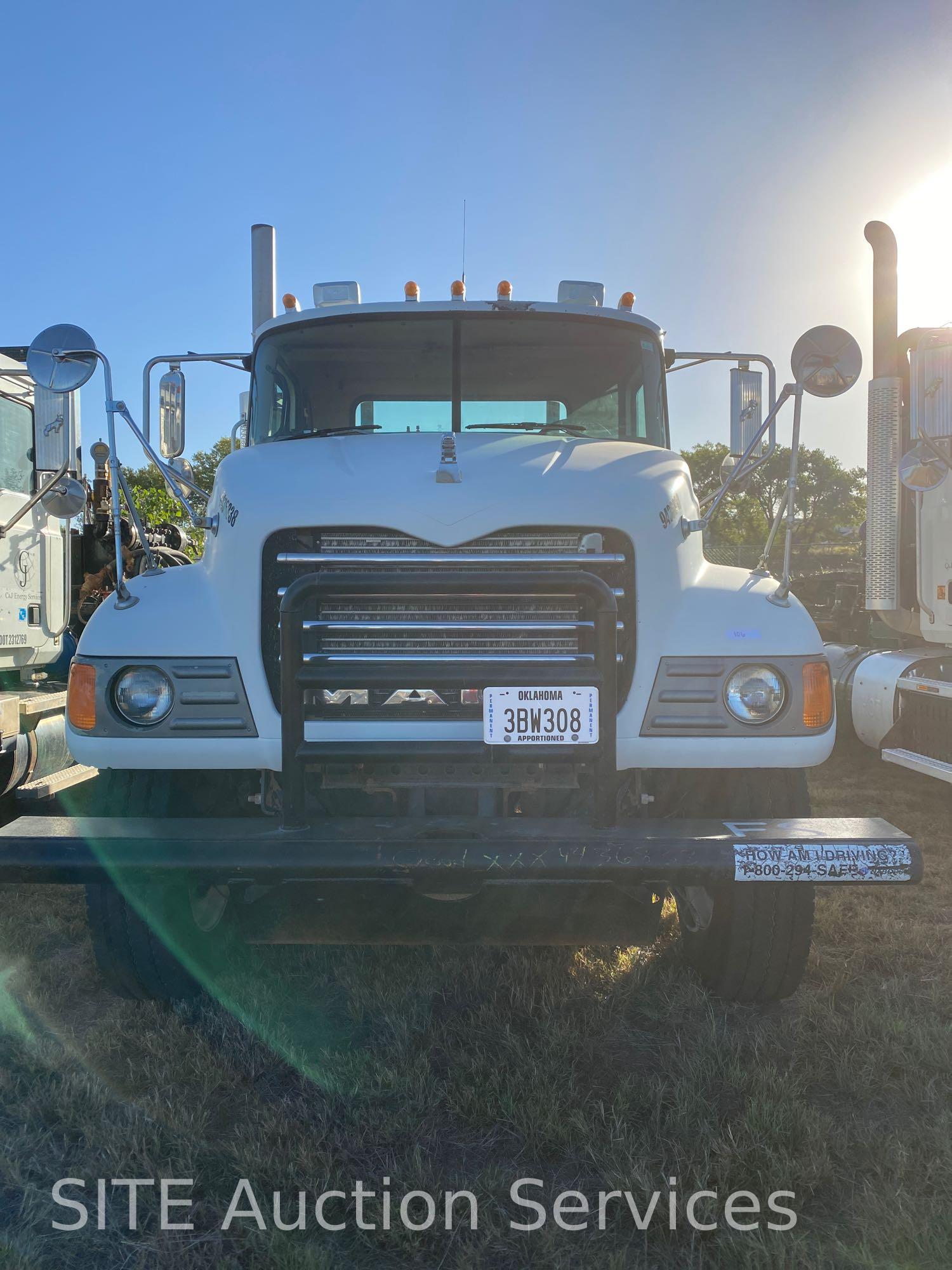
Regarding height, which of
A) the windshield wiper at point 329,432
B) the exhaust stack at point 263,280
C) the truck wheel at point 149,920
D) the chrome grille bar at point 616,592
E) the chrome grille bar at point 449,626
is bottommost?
the truck wheel at point 149,920

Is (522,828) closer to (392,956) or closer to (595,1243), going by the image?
(595,1243)

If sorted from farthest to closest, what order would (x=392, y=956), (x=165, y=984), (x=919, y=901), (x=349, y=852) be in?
(x=919, y=901)
(x=392, y=956)
(x=165, y=984)
(x=349, y=852)

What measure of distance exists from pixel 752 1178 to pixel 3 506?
18.0 ft

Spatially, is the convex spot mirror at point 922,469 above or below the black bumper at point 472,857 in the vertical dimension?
above

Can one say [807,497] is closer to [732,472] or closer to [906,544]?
[906,544]

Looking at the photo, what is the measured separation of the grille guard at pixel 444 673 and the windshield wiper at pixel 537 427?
4.14ft

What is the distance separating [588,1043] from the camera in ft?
10.9

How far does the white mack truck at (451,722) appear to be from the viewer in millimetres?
2770

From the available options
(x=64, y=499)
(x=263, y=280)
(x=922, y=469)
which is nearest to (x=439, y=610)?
(x=263, y=280)

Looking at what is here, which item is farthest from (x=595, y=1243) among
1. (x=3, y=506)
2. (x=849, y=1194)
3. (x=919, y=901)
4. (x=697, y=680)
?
(x=3, y=506)

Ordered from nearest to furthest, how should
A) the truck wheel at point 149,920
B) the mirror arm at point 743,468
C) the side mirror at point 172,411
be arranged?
1. the truck wheel at point 149,920
2. the mirror arm at point 743,468
3. the side mirror at point 172,411

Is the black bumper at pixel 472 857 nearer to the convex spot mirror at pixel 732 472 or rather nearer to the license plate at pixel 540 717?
the license plate at pixel 540 717

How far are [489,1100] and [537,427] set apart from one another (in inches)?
103

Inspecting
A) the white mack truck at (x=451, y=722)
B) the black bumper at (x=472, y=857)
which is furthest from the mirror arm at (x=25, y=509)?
the black bumper at (x=472, y=857)
